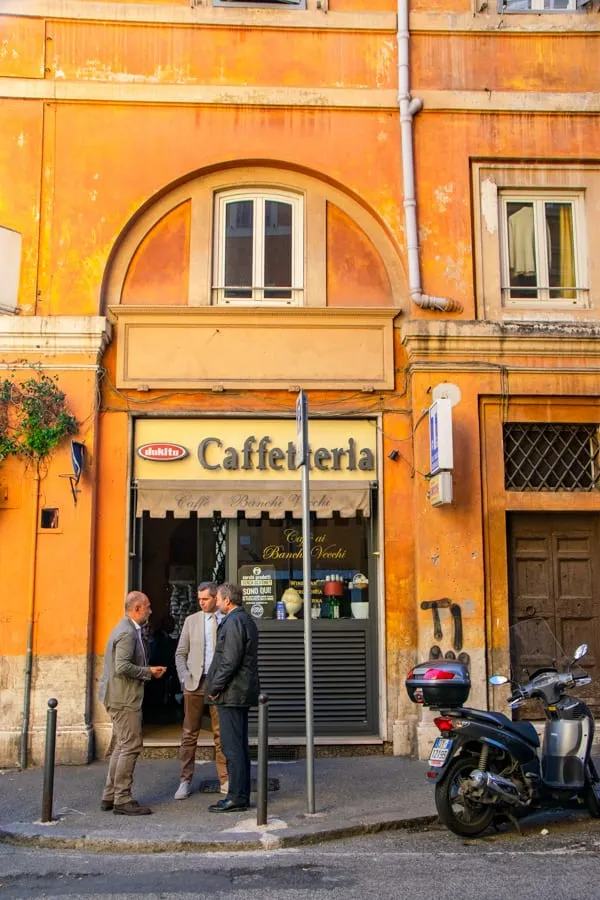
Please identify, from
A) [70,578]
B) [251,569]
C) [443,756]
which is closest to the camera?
[443,756]

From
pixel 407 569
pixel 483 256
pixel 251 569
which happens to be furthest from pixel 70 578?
pixel 483 256

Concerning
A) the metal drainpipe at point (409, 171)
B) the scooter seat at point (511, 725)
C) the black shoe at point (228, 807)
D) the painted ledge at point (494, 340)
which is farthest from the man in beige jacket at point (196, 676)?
the metal drainpipe at point (409, 171)

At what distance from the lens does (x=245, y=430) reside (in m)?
10.8

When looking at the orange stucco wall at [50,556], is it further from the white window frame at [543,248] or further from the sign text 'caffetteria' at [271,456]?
the white window frame at [543,248]

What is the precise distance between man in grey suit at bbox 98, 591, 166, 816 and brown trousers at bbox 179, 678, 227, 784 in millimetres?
557

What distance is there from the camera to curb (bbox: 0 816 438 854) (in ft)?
22.8

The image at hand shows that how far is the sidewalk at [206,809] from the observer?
23.2ft

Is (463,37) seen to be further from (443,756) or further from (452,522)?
(443,756)

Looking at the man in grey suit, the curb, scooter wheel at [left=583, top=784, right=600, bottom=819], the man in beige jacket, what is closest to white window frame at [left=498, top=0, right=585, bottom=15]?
the man in beige jacket

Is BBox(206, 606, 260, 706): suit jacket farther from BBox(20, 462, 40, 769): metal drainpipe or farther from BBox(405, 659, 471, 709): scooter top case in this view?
BBox(20, 462, 40, 769): metal drainpipe

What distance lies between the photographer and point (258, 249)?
11219 millimetres

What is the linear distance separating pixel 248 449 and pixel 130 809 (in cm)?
421

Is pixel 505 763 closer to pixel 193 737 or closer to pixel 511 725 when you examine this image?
pixel 511 725

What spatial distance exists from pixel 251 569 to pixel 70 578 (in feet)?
6.58
